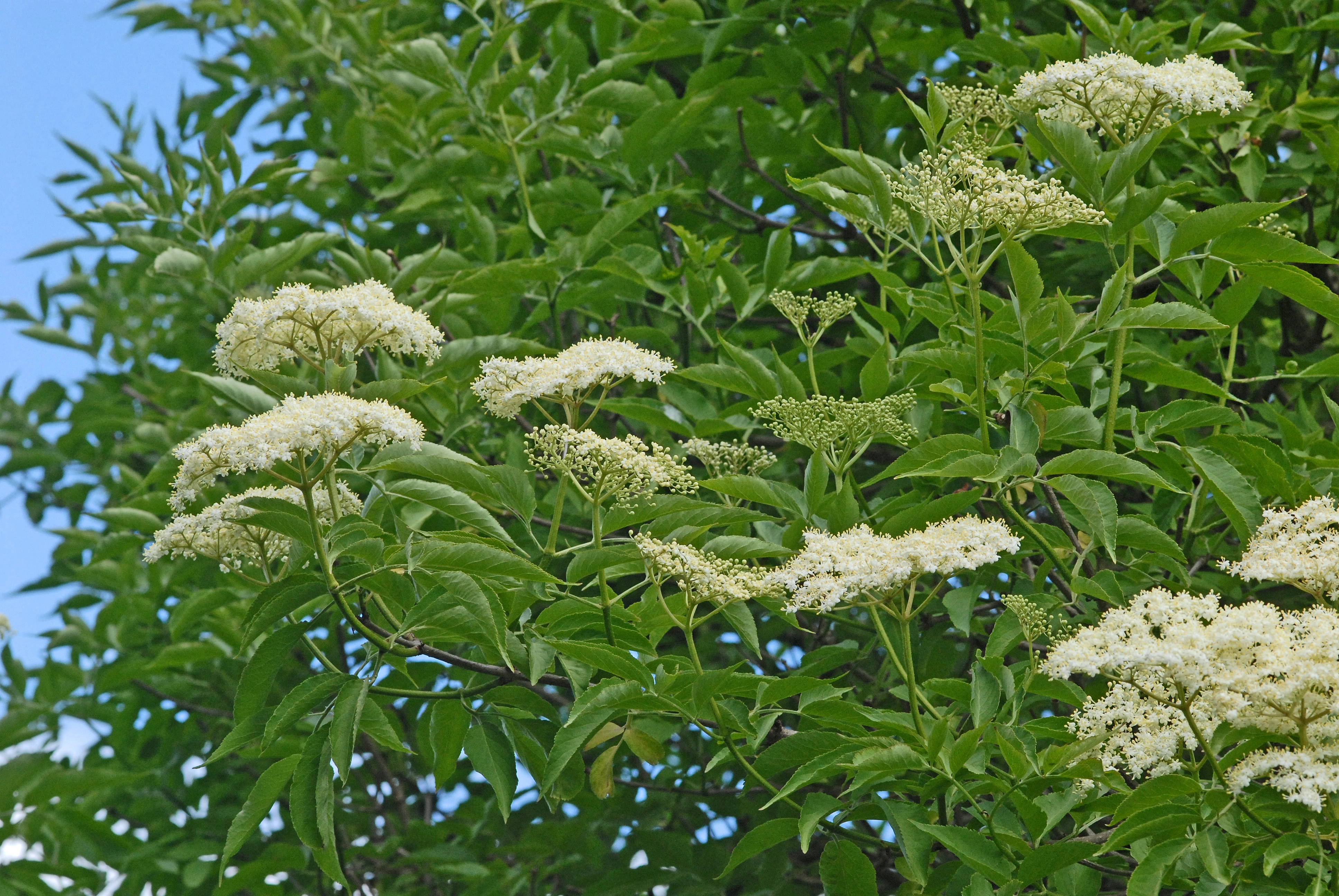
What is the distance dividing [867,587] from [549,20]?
3.34 m

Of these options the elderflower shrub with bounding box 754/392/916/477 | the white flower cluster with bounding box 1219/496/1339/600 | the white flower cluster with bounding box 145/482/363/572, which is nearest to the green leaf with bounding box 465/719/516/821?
the white flower cluster with bounding box 145/482/363/572

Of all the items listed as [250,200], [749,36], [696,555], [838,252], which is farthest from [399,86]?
[696,555]

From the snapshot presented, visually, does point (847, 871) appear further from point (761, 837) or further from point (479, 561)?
point (479, 561)

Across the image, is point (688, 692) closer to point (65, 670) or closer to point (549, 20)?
point (549, 20)

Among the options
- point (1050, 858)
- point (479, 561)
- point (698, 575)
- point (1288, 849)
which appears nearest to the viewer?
point (1288, 849)

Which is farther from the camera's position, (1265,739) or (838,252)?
(838,252)

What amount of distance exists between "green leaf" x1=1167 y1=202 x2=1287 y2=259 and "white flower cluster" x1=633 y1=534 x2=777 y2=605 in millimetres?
1182

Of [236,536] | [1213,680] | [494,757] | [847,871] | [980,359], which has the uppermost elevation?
[236,536]

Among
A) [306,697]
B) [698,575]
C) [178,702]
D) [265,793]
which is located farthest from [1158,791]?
[178,702]

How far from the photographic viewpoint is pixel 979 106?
9.02 ft

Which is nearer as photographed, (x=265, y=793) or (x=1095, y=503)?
(x=1095, y=503)

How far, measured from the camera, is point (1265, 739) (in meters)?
2.03

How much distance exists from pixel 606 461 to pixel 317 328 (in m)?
0.67

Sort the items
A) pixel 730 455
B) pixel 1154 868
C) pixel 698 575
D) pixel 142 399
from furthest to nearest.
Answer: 1. pixel 142 399
2. pixel 730 455
3. pixel 698 575
4. pixel 1154 868
